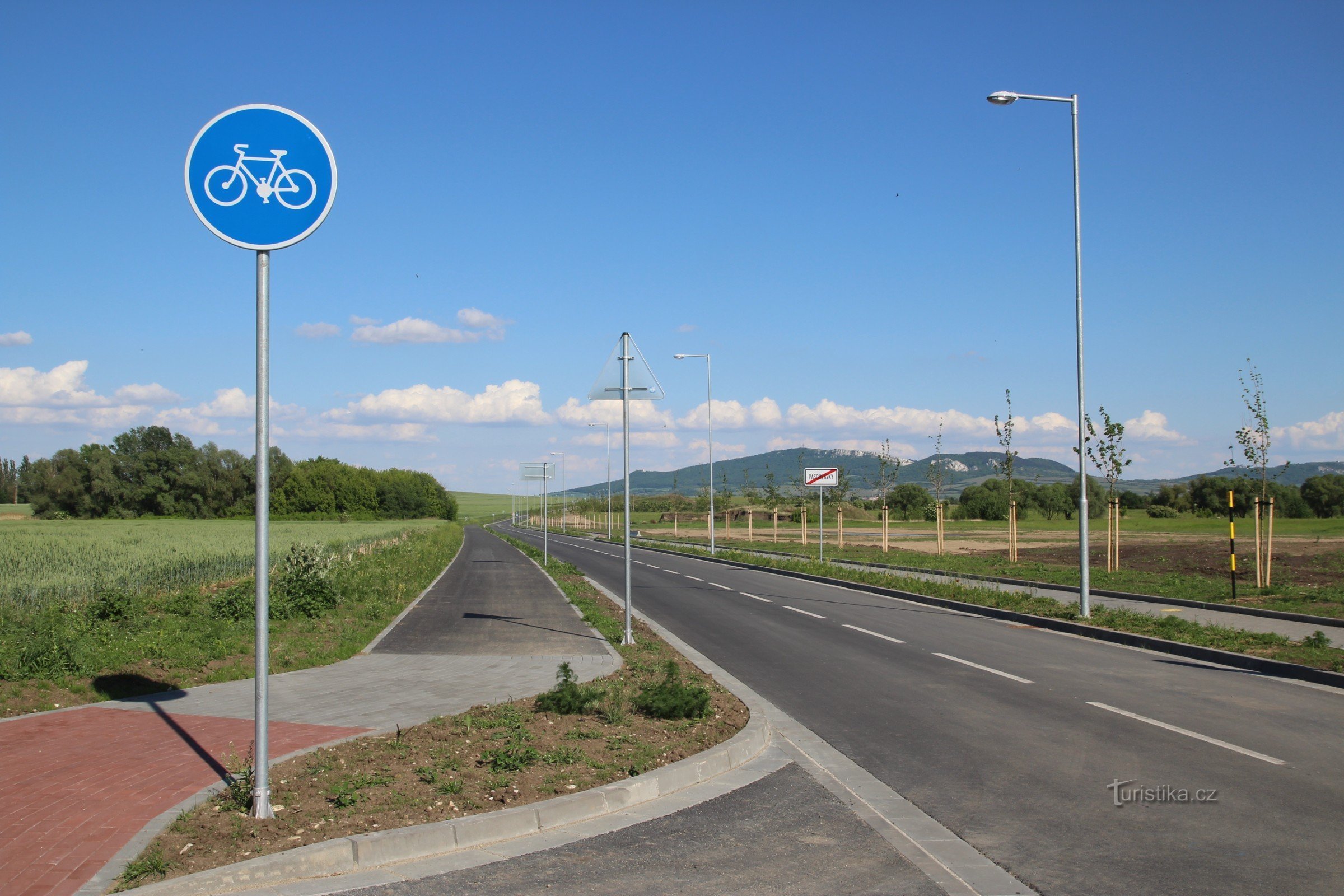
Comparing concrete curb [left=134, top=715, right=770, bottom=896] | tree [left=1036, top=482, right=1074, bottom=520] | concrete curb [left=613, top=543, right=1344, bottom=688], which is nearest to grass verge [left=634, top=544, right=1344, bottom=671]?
concrete curb [left=613, top=543, right=1344, bottom=688]

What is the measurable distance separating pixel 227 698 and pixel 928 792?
6.71 meters

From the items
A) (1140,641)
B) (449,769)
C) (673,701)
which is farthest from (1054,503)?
(449,769)

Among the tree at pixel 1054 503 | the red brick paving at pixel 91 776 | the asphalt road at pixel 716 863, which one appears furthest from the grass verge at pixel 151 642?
the tree at pixel 1054 503

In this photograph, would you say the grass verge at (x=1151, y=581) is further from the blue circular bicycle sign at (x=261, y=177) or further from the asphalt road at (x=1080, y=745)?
the blue circular bicycle sign at (x=261, y=177)

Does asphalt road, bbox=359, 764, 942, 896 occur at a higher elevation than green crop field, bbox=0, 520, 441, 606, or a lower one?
lower

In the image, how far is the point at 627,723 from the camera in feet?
25.5

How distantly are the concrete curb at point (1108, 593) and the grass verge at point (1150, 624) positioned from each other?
149 cm

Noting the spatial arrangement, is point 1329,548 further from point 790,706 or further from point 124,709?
point 124,709

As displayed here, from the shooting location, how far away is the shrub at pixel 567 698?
8.05 m

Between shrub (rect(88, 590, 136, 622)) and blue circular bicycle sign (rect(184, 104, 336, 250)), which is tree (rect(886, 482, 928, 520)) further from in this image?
blue circular bicycle sign (rect(184, 104, 336, 250))

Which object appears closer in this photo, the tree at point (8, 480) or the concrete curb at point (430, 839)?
the concrete curb at point (430, 839)

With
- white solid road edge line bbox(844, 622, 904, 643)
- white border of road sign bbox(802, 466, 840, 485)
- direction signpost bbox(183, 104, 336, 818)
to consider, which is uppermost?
direction signpost bbox(183, 104, 336, 818)

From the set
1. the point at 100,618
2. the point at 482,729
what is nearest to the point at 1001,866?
the point at 482,729

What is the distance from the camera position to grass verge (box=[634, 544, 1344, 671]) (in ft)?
37.3
